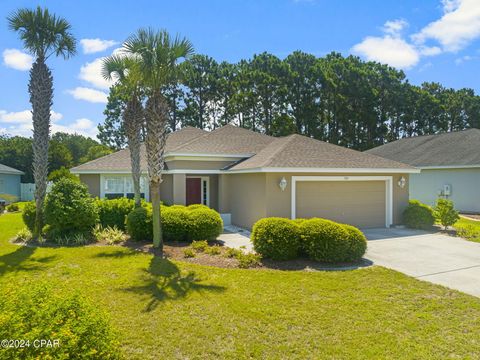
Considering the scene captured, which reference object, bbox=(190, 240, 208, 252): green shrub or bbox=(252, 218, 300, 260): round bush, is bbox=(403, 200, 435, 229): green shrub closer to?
bbox=(252, 218, 300, 260): round bush

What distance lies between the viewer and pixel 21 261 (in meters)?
9.34

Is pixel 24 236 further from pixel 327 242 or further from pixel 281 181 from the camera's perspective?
pixel 327 242

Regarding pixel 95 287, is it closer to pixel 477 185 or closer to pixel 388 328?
pixel 388 328

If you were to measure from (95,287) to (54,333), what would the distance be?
168 inches

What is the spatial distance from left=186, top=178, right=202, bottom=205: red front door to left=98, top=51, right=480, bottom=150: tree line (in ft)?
69.4

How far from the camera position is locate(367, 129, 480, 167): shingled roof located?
21531mm

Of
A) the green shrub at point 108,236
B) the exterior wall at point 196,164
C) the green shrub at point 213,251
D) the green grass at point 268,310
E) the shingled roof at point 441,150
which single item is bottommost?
the green grass at point 268,310

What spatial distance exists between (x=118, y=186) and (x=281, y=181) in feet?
35.3

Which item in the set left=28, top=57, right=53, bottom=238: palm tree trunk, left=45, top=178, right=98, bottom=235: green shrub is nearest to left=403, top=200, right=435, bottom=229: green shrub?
left=45, top=178, right=98, bottom=235: green shrub

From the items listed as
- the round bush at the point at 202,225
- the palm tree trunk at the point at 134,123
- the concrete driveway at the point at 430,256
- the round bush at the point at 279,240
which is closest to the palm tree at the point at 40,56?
the palm tree trunk at the point at 134,123

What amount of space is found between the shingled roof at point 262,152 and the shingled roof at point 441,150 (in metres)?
8.37

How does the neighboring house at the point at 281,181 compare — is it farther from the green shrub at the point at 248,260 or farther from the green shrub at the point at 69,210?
the green shrub at the point at 69,210

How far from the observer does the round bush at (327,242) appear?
8.98 meters

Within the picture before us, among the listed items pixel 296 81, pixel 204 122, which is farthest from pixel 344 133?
pixel 204 122
